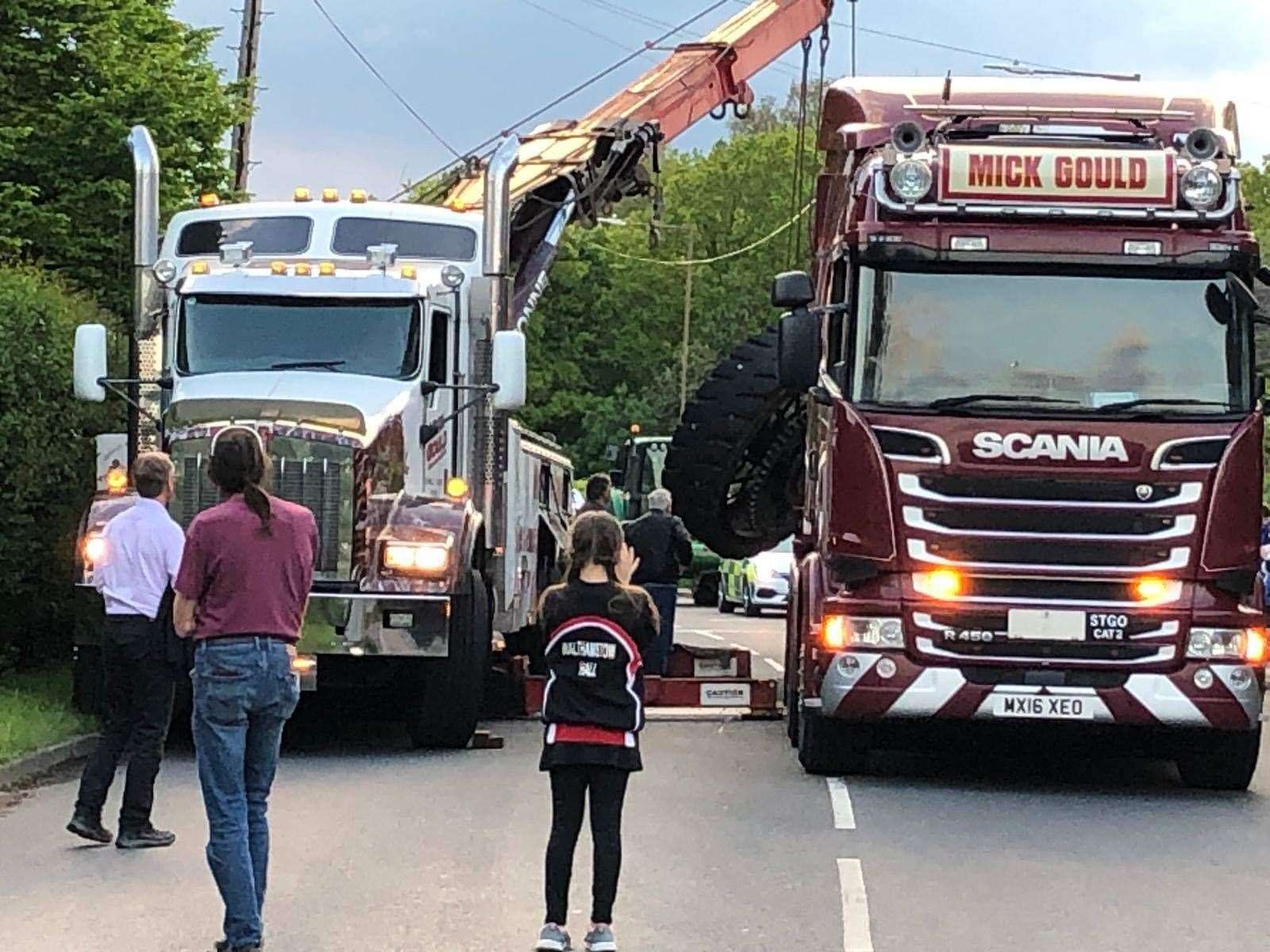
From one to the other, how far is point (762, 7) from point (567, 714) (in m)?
16.9

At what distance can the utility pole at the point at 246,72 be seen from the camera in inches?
1142

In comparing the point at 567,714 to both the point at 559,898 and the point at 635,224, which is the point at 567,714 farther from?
the point at 635,224

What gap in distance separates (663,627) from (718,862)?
23.5 feet

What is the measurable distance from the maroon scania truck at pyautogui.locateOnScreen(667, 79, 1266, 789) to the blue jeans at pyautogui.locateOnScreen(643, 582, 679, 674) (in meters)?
4.53

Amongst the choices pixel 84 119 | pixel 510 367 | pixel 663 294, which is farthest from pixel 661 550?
pixel 663 294

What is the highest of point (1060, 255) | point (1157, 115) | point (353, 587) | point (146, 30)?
point (146, 30)

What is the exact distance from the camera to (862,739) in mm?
13547

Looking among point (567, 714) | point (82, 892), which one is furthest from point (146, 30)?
point (567, 714)

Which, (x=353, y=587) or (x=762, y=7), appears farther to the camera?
(x=762, y=7)

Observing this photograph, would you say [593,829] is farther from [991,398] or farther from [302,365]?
[302,365]

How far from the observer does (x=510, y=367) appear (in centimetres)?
1498

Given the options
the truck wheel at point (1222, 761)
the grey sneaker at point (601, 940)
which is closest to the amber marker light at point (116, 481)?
the truck wheel at point (1222, 761)

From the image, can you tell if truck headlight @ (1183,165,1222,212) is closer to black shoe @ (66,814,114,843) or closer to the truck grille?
the truck grille

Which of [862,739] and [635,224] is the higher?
[635,224]
